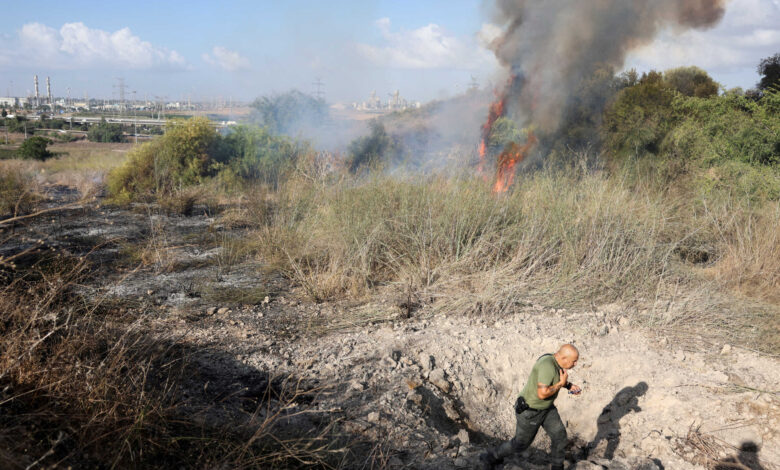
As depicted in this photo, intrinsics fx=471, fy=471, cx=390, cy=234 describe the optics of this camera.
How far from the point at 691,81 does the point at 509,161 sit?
12.4 m

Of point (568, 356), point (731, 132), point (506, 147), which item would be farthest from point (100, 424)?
point (506, 147)

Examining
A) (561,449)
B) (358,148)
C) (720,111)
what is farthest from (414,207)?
(358,148)

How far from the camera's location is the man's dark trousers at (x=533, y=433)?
323cm

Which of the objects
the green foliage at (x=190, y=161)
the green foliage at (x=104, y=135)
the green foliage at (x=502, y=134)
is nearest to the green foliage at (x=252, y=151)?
the green foliage at (x=190, y=161)

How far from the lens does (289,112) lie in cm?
1820

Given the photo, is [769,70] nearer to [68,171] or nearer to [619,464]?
[619,464]

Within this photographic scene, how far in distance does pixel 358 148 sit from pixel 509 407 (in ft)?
42.6

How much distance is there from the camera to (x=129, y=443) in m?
2.29

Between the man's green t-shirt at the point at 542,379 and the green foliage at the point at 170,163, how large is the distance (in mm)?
11463

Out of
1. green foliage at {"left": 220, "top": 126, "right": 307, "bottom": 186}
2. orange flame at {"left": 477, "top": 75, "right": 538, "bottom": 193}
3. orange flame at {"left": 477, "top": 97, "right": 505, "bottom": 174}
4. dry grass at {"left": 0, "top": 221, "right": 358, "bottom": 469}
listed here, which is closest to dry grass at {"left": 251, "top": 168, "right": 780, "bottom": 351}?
orange flame at {"left": 477, "top": 75, "right": 538, "bottom": 193}

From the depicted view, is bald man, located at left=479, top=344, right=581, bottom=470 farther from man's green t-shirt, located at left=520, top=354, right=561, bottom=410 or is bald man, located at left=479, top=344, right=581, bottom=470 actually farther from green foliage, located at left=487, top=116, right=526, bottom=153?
green foliage, located at left=487, top=116, right=526, bottom=153

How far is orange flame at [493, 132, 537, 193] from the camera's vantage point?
762 centimetres

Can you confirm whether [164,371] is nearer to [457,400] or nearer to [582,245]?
[457,400]

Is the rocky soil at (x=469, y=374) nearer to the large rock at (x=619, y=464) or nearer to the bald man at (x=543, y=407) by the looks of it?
the large rock at (x=619, y=464)
